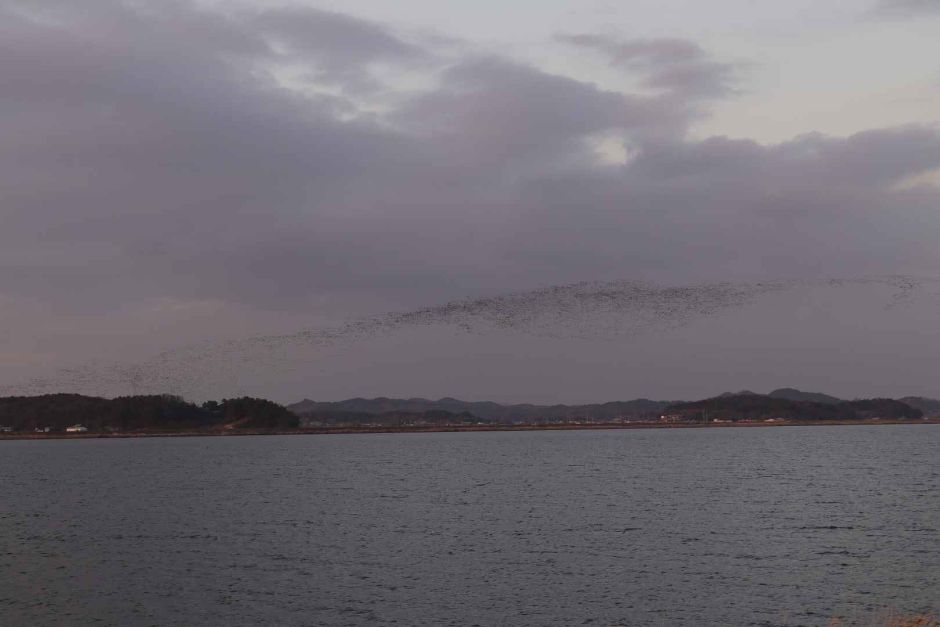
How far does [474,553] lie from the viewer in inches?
2419

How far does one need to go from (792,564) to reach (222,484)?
298 feet

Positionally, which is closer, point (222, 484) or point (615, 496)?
point (615, 496)

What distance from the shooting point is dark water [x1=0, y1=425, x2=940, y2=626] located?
4545cm

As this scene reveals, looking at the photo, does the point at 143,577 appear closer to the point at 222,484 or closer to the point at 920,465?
the point at 222,484

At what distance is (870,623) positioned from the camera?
4084 centimetres

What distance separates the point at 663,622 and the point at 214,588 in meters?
25.6

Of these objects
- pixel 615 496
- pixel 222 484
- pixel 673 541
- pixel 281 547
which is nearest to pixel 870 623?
pixel 673 541

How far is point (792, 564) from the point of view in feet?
184

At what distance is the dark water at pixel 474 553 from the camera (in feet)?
149

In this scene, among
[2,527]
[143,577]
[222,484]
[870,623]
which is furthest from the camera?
[222,484]

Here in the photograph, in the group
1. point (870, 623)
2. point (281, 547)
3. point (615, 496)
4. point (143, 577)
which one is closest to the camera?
point (870, 623)

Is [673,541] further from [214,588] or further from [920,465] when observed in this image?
[920,465]

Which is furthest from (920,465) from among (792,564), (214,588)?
(214,588)

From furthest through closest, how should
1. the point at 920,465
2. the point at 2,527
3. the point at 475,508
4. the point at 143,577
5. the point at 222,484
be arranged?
the point at 920,465 → the point at 222,484 → the point at 475,508 → the point at 2,527 → the point at 143,577
